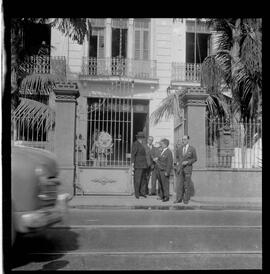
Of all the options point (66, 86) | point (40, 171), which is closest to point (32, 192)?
point (40, 171)

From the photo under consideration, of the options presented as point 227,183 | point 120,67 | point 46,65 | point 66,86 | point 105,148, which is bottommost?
point 227,183

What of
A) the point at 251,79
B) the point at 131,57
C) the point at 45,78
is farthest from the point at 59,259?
the point at 131,57

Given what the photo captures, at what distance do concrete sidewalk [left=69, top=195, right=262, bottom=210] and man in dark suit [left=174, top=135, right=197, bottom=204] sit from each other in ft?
0.89

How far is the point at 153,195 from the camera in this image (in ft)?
40.9

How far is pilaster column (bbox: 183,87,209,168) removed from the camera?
12.6 metres

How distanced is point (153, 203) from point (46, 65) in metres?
7.66

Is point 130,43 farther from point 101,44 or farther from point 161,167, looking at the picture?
point 161,167

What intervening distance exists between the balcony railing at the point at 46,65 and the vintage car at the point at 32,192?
28.1 feet

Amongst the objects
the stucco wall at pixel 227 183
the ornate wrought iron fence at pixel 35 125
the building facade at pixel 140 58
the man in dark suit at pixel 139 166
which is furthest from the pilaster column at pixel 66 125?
the building facade at pixel 140 58

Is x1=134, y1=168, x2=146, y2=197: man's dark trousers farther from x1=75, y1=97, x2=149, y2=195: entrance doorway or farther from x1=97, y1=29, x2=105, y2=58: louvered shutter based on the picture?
x1=97, y1=29, x2=105, y2=58: louvered shutter

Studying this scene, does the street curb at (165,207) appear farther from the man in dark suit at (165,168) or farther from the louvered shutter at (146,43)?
the louvered shutter at (146,43)

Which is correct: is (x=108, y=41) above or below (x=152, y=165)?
above

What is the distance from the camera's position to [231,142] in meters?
12.6

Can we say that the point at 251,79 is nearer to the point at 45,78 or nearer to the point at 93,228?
the point at 45,78
